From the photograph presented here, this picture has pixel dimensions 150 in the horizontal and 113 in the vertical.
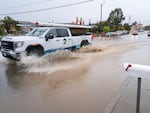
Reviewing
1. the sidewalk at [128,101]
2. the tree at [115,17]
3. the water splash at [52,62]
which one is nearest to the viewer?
the sidewalk at [128,101]

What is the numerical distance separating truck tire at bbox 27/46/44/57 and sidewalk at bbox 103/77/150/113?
5.62 metres

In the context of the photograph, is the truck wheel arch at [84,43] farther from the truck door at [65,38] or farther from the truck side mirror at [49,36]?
the truck side mirror at [49,36]

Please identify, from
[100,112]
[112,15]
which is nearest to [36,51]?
[100,112]

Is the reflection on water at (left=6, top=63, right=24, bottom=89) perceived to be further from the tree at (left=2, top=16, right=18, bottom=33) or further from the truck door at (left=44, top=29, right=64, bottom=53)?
the tree at (left=2, top=16, right=18, bottom=33)

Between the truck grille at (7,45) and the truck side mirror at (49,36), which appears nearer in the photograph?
the truck grille at (7,45)

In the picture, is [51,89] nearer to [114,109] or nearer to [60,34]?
[114,109]

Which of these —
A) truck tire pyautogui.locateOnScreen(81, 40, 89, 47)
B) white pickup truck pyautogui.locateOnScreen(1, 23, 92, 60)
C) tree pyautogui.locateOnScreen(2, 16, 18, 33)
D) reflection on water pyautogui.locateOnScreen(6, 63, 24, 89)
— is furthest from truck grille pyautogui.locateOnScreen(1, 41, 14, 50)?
tree pyautogui.locateOnScreen(2, 16, 18, 33)

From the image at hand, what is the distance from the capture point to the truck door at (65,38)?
1243 cm

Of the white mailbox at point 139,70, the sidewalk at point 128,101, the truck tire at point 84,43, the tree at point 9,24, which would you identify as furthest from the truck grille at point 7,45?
the tree at point 9,24

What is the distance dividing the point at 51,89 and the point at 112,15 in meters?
79.5

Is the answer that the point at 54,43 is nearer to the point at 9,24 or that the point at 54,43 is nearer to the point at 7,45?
the point at 7,45

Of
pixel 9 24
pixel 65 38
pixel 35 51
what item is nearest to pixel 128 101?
pixel 35 51

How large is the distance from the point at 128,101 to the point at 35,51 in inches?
268

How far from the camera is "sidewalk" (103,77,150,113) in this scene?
4569mm
